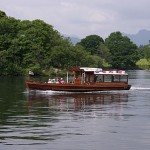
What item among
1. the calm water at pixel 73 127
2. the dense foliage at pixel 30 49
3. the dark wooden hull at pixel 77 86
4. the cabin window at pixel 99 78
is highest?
the dense foliage at pixel 30 49

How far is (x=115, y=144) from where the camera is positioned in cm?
2986

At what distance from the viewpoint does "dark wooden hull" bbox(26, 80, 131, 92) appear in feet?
254

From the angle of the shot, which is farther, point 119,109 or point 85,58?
point 85,58

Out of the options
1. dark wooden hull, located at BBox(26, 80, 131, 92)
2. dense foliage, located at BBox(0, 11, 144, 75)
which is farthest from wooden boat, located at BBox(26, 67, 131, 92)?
dense foliage, located at BBox(0, 11, 144, 75)

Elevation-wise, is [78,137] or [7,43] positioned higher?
[7,43]

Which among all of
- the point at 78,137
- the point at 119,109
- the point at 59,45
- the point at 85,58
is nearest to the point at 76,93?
the point at 119,109

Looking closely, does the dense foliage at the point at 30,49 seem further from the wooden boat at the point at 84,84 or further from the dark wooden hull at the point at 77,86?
the dark wooden hull at the point at 77,86

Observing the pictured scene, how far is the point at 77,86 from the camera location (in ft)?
257

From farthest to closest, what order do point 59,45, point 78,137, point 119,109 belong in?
point 59,45 → point 119,109 → point 78,137

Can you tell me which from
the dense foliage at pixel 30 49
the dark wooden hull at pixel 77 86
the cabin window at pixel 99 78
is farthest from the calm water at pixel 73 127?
the dense foliage at pixel 30 49

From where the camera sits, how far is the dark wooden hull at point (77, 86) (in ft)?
254

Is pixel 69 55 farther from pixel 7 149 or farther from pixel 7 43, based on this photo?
pixel 7 149

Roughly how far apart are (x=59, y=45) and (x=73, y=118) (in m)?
117

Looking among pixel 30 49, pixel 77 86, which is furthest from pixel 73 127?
pixel 30 49
